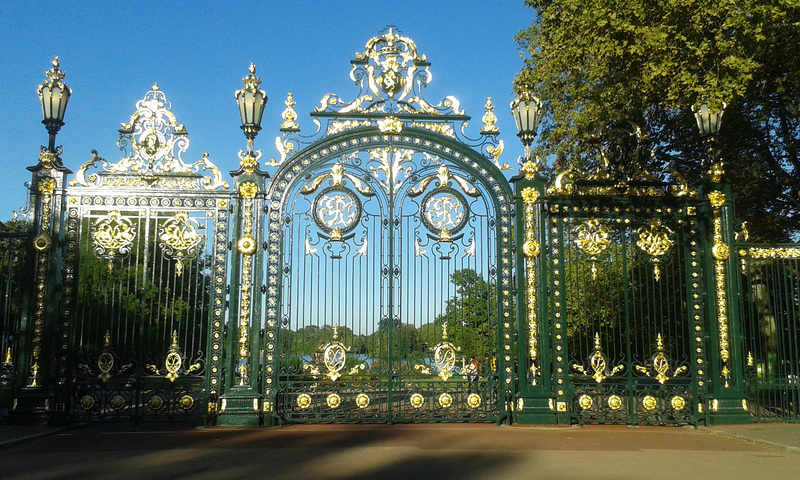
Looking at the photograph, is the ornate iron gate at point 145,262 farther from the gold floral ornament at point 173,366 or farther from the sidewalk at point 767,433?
the sidewalk at point 767,433

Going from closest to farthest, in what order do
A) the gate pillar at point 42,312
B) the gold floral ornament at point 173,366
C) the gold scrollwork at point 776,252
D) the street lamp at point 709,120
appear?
the gate pillar at point 42,312
the gold floral ornament at point 173,366
the street lamp at point 709,120
the gold scrollwork at point 776,252

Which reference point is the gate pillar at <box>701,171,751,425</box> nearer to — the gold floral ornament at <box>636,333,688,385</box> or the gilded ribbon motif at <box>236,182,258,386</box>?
the gold floral ornament at <box>636,333,688,385</box>

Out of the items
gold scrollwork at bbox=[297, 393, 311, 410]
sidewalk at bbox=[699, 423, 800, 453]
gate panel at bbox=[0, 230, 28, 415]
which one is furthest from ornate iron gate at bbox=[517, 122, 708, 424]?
gate panel at bbox=[0, 230, 28, 415]

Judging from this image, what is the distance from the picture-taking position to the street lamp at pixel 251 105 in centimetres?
1114

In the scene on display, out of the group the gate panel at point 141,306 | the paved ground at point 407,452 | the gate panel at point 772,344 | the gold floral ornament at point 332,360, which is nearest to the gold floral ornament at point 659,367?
the paved ground at point 407,452

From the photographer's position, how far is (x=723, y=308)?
1109 cm

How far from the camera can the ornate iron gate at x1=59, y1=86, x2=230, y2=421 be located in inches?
422

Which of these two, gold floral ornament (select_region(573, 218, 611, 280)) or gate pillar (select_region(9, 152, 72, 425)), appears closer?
gate pillar (select_region(9, 152, 72, 425))

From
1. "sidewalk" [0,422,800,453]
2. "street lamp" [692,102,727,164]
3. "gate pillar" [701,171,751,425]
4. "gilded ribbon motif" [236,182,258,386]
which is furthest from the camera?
"street lamp" [692,102,727,164]

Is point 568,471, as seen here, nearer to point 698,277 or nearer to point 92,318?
point 698,277

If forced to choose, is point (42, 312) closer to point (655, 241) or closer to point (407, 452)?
point (407, 452)

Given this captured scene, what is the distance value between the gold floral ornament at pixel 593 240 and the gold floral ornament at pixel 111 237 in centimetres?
680

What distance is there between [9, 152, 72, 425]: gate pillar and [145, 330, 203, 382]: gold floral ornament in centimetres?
133

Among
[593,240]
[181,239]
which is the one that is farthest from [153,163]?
[593,240]
